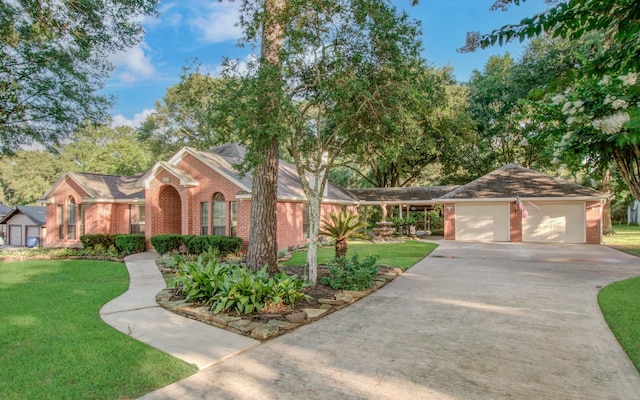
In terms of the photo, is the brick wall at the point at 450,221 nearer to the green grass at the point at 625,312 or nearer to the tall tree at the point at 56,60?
the green grass at the point at 625,312

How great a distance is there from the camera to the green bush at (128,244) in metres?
15.7

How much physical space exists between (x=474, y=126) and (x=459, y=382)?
74.4 ft

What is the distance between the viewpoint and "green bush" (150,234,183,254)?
14844 millimetres

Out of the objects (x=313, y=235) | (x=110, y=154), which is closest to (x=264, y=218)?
(x=313, y=235)

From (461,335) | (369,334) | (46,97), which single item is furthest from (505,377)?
(46,97)

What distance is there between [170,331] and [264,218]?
3.79m

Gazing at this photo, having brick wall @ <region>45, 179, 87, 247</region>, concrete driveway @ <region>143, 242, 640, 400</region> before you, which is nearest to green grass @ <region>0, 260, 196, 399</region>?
concrete driveway @ <region>143, 242, 640, 400</region>

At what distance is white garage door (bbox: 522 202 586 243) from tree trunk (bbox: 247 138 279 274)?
16266 millimetres

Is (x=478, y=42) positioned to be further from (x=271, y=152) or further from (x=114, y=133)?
(x=114, y=133)

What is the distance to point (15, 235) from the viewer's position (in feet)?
87.7

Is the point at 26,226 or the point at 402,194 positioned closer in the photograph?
the point at 402,194

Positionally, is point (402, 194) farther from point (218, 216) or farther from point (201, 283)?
point (201, 283)

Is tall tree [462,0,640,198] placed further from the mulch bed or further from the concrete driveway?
the mulch bed

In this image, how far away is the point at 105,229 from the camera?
19469mm
